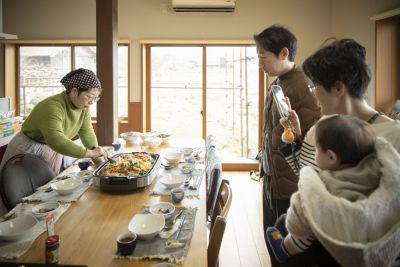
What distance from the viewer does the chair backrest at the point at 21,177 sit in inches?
77.3

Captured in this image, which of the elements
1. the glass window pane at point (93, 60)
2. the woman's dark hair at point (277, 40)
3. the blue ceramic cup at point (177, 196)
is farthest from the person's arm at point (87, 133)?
the glass window pane at point (93, 60)

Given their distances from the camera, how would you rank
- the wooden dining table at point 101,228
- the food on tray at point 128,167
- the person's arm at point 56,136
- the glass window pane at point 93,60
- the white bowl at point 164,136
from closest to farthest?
the wooden dining table at point 101,228 → the food on tray at point 128,167 → the person's arm at point 56,136 → the white bowl at point 164,136 → the glass window pane at point 93,60

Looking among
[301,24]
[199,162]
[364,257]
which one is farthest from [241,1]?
[364,257]

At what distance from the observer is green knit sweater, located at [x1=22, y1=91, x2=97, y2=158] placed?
2398 mm

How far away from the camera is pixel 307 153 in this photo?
5.10ft

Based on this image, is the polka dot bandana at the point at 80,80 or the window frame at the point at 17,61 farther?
the window frame at the point at 17,61

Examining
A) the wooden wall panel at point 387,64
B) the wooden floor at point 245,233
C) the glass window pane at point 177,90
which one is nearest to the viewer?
the wooden floor at point 245,233

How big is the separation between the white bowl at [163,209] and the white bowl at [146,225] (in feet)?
0.28

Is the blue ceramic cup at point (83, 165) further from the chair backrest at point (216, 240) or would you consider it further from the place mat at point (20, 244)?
the chair backrest at point (216, 240)

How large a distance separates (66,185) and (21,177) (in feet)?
0.92

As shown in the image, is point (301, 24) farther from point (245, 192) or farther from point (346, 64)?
point (346, 64)

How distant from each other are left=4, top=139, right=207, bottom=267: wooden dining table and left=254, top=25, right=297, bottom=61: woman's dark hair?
89 centimetres

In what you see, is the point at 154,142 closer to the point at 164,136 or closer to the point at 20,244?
the point at 164,136

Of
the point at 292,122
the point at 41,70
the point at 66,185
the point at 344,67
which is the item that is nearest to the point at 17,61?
the point at 41,70
